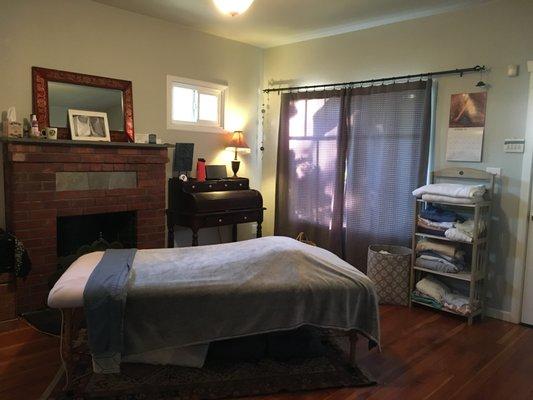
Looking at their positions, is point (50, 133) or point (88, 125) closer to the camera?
point (50, 133)

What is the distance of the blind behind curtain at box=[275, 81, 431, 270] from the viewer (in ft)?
13.2

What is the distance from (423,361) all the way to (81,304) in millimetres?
2140

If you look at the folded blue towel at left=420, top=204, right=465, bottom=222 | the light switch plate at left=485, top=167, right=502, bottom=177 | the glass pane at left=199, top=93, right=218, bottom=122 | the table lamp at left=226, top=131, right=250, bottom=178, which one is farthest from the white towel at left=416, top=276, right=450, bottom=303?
the glass pane at left=199, top=93, right=218, bottom=122

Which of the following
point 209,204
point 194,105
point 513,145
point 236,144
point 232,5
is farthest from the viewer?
point 236,144

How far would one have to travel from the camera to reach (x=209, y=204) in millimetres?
4344

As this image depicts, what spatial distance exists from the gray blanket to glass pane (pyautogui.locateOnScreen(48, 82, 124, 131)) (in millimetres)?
1669

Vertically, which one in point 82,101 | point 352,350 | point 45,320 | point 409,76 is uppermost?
point 409,76

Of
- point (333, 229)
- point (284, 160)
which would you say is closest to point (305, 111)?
point (284, 160)

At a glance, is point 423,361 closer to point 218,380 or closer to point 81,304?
point 218,380

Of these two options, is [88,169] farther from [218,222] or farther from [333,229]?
[333,229]

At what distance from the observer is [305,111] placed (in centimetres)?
488

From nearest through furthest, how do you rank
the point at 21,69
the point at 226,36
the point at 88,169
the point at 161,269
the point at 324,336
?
the point at 161,269 → the point at 324,336 → the point at 21,69 → the point at 88,169 → the point at 226,36

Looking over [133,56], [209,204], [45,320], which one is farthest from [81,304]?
[133,56]

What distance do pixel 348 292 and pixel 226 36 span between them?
3.48m
